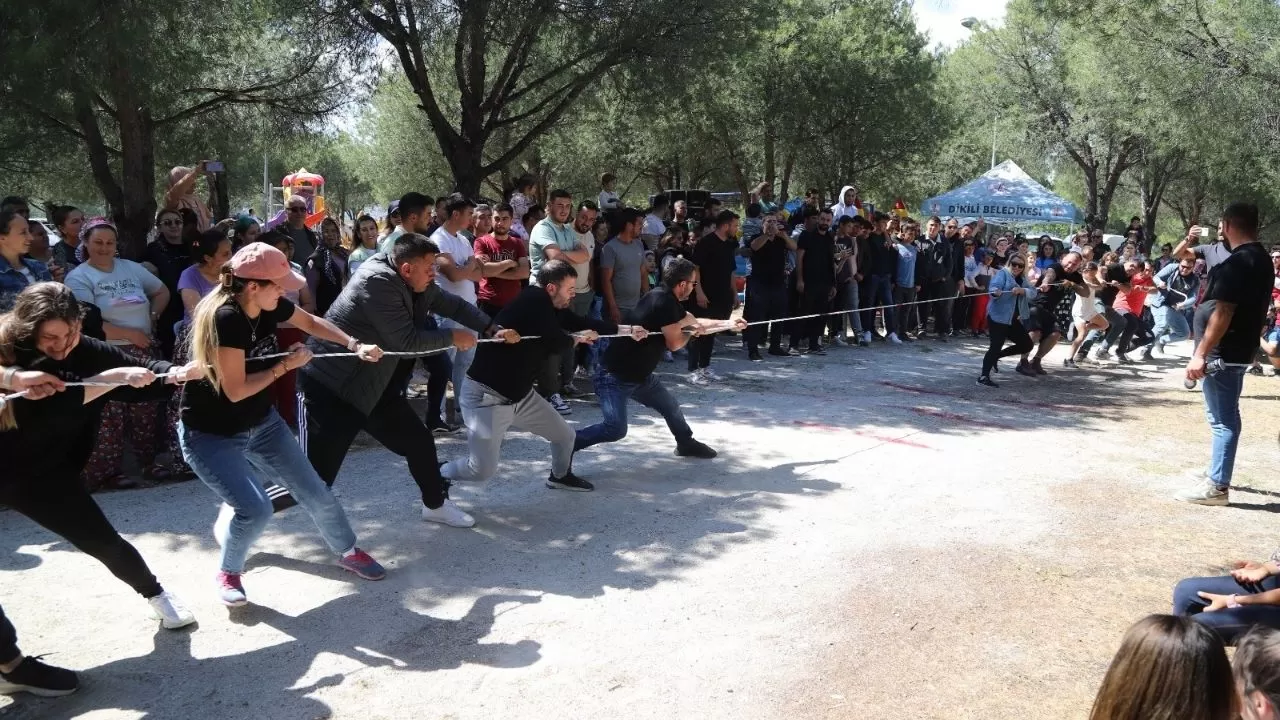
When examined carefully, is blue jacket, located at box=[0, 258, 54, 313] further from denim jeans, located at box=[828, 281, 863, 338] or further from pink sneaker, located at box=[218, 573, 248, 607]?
denim jeans, located at box=[828, 281, 863, 338]

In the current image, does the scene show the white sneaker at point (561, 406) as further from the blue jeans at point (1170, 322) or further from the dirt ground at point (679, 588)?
the blue jeans at point (1170, 322)

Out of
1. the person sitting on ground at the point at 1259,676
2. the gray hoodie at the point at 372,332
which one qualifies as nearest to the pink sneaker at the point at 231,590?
the gray hoodie at the point at 372,332

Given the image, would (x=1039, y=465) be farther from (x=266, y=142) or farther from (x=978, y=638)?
(x=266, y=142)

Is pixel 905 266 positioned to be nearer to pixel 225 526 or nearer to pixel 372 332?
pixel 372 332

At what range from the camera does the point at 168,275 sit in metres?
6.77

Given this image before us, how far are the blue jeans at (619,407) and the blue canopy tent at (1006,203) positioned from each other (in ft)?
60.9

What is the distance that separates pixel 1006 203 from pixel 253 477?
22542mm

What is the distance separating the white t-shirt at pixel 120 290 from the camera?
5938 mm

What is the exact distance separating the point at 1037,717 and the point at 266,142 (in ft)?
49.3

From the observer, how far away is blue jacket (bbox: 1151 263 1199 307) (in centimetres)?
1403

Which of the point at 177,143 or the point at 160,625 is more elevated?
the point at 177,143

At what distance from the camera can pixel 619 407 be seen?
6.66 metres

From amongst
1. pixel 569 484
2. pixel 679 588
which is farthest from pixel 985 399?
pixel 679 588

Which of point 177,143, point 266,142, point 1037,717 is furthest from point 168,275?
point 177,143
